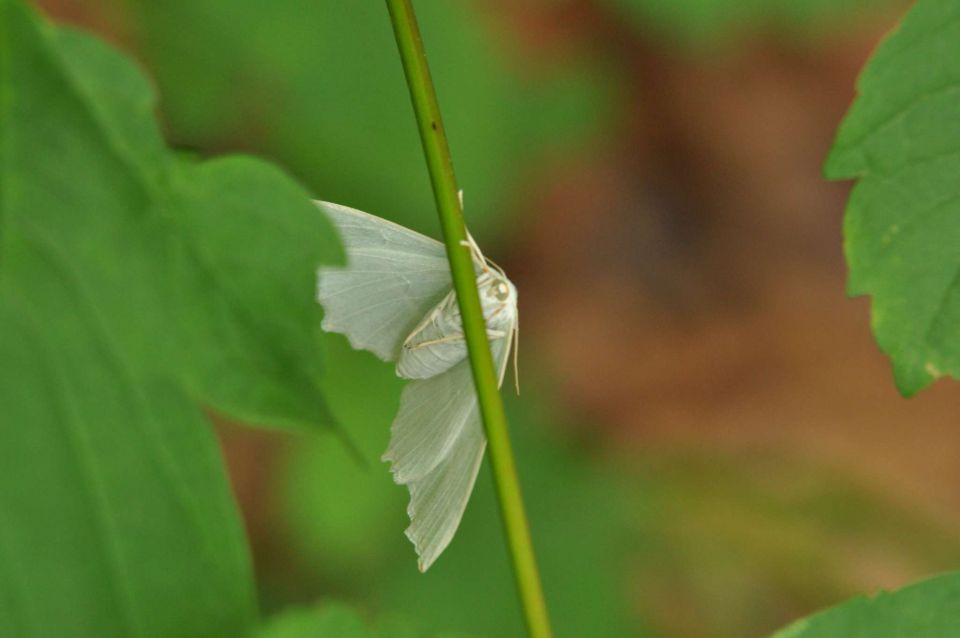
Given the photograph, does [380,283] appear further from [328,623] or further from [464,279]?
[328,623]

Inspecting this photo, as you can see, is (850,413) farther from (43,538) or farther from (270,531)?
(43,538)

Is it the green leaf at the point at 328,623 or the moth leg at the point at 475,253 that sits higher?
the moth leg at the point at 475,253

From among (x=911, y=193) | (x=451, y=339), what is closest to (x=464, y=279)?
(x=451, y=339)

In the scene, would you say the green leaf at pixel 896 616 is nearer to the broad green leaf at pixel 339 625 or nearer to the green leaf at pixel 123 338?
the broad green leaf at pixel 339 625

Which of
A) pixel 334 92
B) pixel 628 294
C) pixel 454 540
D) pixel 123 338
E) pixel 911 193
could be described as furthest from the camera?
pixel 628 294

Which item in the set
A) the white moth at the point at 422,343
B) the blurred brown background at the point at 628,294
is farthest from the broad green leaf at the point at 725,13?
the white moth at the point at 422,343
